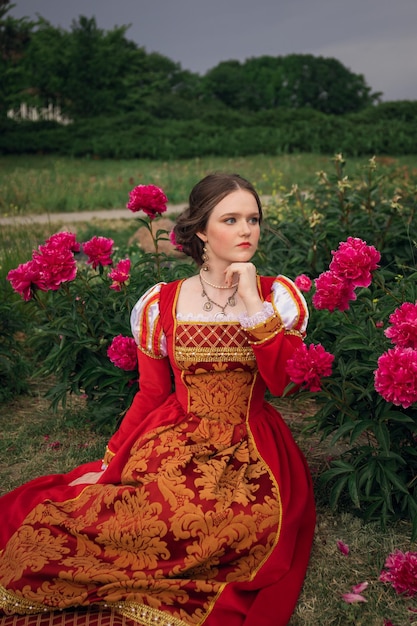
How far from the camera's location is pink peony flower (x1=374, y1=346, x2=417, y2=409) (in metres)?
2.24

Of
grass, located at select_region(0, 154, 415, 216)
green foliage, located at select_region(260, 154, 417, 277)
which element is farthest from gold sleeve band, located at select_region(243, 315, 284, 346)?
grass, located at select_region(0, 154, 415, 216)

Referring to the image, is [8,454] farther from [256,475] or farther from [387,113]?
[387,113]

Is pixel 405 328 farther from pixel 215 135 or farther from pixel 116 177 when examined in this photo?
pixel 215 135

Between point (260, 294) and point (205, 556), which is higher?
point (260, 294)

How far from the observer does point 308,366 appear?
236cm

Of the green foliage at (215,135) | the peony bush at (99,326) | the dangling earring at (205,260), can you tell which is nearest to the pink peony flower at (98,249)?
the peony bush at (99,326)

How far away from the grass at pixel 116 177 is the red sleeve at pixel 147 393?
20.4ft

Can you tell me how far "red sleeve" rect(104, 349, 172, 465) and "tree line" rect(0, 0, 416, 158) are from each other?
16.5m

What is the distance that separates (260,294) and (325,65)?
28705mm

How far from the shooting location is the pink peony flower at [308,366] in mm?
2357

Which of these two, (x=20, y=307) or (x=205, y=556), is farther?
(x=20, y=307)

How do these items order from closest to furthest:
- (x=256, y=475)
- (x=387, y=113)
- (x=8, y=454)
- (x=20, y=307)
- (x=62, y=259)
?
(x=256, y=475) < (x=62, y=259) < (x=8, y=454) < (x=20, y=307) < (x=387, y=113)

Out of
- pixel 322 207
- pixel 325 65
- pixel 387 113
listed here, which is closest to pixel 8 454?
pixel 322 207

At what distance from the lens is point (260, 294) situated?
2.70 m
